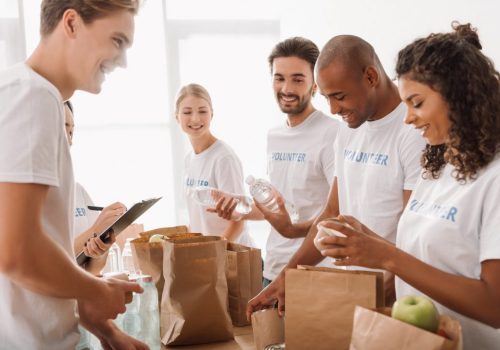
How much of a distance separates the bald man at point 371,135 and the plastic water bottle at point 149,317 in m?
0.53

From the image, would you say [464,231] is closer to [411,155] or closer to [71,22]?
[411,155]

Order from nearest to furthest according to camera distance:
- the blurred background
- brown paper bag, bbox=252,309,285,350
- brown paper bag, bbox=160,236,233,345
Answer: brown paper bag, bbox=252,309,285,350 < brown paper bag, bbox=160,236,233,345 < the blurred background

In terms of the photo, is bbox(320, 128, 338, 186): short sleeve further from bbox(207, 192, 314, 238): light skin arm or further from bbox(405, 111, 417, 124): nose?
bbox(405, 111, 417, 124): nose

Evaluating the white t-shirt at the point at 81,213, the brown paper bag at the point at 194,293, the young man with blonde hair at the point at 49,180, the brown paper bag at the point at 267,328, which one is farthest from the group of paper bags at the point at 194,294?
the white t-shirt at the point at 81,213

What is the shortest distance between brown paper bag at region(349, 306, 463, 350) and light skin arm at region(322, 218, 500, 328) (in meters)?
0.15

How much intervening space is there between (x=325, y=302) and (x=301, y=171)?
4.23 feet

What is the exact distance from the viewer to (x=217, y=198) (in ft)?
8.78

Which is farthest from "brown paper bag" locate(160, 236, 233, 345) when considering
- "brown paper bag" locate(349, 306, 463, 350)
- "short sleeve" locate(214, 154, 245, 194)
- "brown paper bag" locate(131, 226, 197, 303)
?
"short sleeve" locate(214, 154, 245, 194)

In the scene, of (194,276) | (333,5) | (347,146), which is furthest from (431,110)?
(333,5)

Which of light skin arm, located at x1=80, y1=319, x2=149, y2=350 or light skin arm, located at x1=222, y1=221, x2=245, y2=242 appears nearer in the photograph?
light skin arm, located at x1=80, y1=319, x2=149, y2=350

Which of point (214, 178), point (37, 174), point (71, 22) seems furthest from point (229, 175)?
point (37, 174)

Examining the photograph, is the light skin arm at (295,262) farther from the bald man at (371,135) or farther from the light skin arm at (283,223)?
the light skin arm at (283,223)

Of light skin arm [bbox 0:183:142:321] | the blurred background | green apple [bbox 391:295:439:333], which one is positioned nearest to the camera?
light skin arm [bbox 0:183:142:321]

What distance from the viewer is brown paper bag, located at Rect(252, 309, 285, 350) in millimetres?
1639
